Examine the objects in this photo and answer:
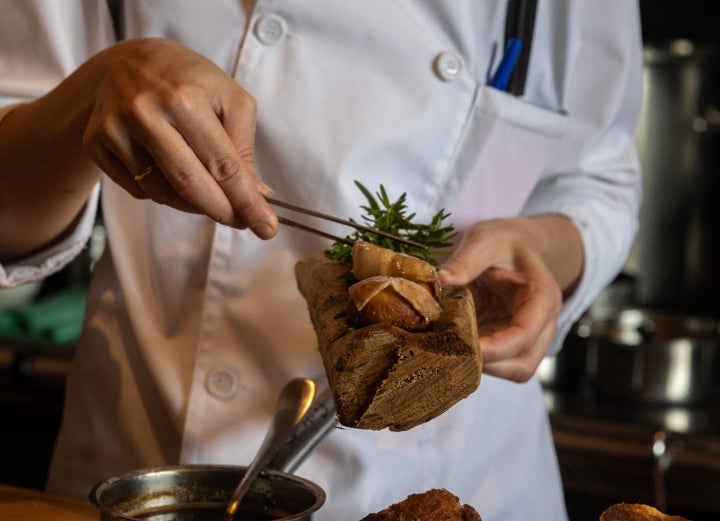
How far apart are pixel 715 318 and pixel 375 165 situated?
67.3 inches

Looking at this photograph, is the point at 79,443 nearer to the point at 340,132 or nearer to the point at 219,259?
the point at 219,259

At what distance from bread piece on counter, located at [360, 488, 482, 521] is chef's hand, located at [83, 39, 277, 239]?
0.23m

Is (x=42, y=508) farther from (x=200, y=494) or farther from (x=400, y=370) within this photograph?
(x=400, y=370)

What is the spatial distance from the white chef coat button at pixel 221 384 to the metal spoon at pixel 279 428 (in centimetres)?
17

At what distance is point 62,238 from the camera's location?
110 centimetres

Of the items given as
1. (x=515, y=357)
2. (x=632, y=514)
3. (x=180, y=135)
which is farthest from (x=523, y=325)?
(x=180, y=135)

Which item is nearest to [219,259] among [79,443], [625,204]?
[79,443]

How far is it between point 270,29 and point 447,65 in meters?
0.20

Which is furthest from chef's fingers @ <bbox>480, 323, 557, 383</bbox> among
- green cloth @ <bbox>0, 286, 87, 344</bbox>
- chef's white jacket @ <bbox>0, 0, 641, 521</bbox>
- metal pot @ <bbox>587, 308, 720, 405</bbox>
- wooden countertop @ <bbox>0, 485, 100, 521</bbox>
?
green cloth @ <bbox>0, 286, 87, 344</bbox>

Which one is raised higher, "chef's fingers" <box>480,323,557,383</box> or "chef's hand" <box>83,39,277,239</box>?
"chef's hand" <box>83,39,277,239</box>

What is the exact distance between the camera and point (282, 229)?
3.58 feet

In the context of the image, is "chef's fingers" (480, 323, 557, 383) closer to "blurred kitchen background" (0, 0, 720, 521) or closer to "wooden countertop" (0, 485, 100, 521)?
"wooden countertop" (0, 485, 100, 521)

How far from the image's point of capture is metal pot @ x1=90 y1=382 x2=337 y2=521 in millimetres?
733

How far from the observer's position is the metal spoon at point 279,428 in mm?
752
